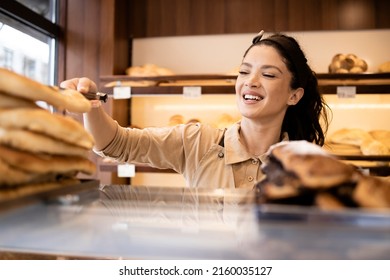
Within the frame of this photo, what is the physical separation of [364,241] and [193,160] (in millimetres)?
1320

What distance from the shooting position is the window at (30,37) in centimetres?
285

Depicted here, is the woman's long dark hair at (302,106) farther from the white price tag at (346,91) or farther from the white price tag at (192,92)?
the white price tag at (192,92)

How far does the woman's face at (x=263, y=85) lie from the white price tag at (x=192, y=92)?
3.71 feet

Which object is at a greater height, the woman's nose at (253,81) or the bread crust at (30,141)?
the woman's nose at (253,81)

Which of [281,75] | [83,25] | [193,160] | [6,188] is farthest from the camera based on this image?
[83,25]

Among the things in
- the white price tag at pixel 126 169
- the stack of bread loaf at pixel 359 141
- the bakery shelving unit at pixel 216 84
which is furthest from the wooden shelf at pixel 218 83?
the white price tag at pixel 126 169

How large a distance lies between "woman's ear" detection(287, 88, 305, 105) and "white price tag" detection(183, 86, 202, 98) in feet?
3.69

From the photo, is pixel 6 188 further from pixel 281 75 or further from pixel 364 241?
pixel 281 75

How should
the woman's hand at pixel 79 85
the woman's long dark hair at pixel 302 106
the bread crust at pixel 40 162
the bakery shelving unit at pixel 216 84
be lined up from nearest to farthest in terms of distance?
the bread crust at pixel 40 162 < the woman's hand at pixel 79 85 < the woman's long dark hair at pixel 302 106 < the bakery shelving unit at pixel 216 84

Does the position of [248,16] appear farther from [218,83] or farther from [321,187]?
[321,187]

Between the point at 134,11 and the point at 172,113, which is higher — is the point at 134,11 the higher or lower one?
the higher one

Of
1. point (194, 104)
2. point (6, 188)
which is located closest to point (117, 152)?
point (6, 188)

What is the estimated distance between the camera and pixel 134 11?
3.59 metres
